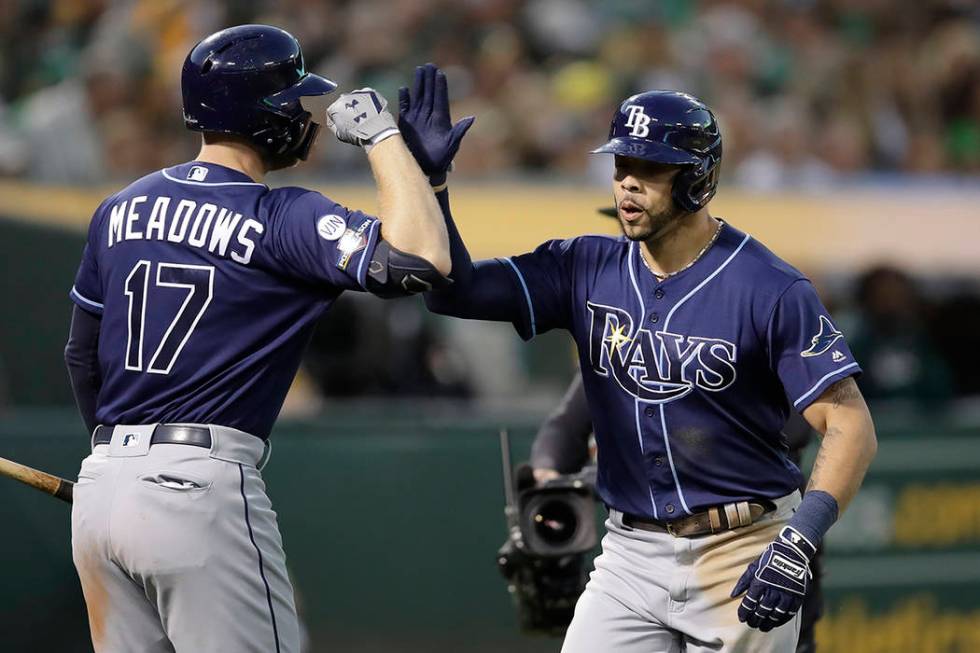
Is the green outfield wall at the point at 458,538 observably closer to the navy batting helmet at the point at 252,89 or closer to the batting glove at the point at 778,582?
the navy batting helmet at the point at 252,89

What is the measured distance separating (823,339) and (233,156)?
168 cm

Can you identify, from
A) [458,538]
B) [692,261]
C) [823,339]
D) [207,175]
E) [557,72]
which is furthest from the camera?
[557,72]

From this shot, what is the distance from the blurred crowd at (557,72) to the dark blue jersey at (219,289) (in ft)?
13.5

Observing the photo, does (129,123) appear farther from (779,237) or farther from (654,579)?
(654,579)

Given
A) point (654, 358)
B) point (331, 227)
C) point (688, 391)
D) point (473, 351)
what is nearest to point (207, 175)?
point (331, 227)

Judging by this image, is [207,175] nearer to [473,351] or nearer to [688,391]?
[688,391]

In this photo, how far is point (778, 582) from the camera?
382cm

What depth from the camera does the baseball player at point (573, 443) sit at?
5.10 meters

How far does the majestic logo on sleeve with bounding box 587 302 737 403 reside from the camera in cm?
412

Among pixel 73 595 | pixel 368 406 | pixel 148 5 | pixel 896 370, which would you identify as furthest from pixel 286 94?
pixel 148 5

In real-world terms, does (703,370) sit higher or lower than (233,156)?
lower

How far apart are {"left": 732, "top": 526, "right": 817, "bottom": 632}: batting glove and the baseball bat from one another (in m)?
1.89

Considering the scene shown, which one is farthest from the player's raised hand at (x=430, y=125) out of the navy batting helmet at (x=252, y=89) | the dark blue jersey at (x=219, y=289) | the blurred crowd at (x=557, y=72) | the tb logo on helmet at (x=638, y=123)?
the blurred crowd at (x=557, y=72)

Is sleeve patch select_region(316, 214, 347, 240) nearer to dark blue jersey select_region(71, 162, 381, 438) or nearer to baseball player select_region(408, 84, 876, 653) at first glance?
dark blue jersey select_region(71, 162, 381, 438)
